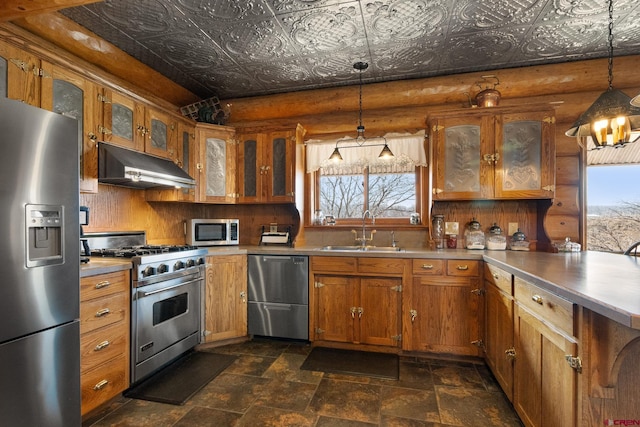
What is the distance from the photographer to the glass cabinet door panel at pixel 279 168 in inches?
133

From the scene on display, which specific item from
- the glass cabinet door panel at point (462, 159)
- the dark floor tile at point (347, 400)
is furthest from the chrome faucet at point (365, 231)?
the dark floor tile at point (347, 400)

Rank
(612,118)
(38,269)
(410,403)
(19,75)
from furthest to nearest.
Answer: (410,403)
(19,75)
(612,118)
(38,269)

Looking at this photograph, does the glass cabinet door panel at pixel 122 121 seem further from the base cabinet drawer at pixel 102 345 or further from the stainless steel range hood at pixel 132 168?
the base cabinet drawer at pixel 102 345

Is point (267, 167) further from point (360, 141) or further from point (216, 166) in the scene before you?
point (360, 141)

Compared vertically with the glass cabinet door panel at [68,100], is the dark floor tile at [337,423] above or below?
below

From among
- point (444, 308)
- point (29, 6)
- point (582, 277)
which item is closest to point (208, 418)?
point (444, 308)

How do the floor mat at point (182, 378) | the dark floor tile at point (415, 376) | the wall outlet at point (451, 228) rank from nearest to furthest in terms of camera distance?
the floor mat at point (182, 378)
the dark floor tile at point (415, 376)
the wall outlet at point (451, 228)

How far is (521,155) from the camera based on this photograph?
2.84m

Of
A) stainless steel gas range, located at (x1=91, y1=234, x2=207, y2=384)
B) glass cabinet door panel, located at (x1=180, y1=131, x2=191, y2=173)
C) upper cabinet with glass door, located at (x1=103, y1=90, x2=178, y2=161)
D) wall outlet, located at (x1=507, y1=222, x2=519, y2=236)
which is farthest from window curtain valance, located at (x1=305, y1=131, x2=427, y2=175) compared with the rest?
stainless steel gas range, located at (x1=91, y1=234, x2=207, y2=384)

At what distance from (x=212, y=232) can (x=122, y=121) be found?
1.37 metres

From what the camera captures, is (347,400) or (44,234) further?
(347,400)

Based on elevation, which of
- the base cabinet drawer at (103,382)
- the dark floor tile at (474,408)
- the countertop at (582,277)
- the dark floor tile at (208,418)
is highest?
the countertop at (582,277)

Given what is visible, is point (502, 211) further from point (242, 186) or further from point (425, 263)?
point (242, 186)

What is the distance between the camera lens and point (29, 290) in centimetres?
142
